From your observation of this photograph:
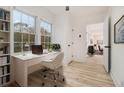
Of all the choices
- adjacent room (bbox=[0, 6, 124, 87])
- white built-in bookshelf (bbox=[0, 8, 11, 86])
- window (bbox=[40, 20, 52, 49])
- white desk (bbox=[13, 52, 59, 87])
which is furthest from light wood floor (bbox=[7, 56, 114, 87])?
window (bbox=[40, 20, 52, 49])

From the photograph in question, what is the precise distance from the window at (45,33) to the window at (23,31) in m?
0.52

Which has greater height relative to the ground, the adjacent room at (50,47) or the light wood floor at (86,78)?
the adjacent room at (50,47)

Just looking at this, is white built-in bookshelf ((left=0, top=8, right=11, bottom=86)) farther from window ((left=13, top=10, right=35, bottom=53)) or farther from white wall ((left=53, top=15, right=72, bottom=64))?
white wall ((left=53, top=15, right=72, bottom=64))

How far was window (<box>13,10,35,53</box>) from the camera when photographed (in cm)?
310

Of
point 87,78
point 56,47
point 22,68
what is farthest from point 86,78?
point 56,47

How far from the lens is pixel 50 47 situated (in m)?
4.57

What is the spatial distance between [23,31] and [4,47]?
0.93 m

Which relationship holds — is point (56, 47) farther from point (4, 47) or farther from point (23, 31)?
point (4, 47)

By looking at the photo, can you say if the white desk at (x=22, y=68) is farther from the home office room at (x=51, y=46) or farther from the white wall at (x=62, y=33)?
the white wall at (x=62, y=33)

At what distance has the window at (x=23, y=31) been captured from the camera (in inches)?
122

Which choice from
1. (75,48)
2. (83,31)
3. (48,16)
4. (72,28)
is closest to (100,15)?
(83,31)

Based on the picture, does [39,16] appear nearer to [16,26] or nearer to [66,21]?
[16,26]

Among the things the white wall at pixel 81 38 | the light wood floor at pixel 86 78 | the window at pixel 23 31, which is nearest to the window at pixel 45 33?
the window at pixel 23 31

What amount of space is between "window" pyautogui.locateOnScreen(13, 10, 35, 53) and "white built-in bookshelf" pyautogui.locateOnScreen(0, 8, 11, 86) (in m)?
0.40
